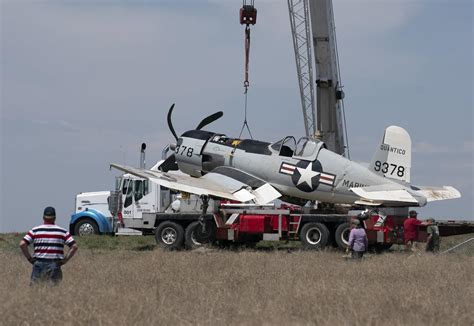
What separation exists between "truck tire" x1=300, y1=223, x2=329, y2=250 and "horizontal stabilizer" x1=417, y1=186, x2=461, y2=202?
3.03m

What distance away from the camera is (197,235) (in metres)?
21.8

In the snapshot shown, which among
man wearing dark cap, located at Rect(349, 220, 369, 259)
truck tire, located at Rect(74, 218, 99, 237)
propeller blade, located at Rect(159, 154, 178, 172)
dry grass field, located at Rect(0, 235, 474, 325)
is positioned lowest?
dry grass field, located at Rect(0, 235, 474, 325)

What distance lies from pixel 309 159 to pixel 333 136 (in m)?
5.49

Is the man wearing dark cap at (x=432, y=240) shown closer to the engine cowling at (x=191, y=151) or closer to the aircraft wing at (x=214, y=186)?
the aircraft wing at (x=214, y=186)

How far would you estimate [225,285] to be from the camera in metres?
11.8

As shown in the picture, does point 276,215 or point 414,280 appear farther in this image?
point 276,215

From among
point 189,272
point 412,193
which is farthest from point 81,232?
point 189,272

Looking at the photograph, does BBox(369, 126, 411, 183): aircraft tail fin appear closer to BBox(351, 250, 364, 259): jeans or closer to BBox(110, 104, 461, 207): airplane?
BBox(110, 104, 461, 207): airplane

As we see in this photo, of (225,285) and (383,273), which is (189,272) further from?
(383,273)

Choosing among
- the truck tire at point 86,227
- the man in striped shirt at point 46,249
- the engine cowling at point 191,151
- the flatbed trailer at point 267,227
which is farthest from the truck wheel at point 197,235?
the man in striped shirt at point 46,249

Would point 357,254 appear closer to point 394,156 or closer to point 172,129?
point 394,156

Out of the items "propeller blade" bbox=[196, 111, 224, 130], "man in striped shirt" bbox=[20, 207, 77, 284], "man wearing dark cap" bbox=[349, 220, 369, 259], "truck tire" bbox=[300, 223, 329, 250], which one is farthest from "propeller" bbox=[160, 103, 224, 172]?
"man in striped shirt" bbox=[20, 207, 77, 284]

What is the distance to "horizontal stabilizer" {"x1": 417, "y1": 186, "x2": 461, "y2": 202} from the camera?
71.8 feet

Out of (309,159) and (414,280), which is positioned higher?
(309,159)
